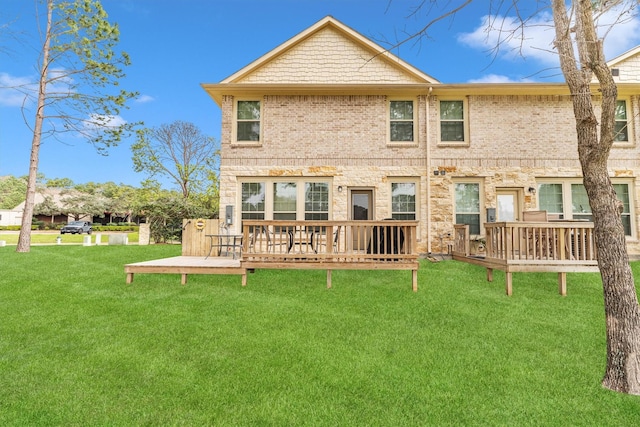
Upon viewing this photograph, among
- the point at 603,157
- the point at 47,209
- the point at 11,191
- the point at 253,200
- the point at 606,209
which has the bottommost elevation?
the point at 606,209

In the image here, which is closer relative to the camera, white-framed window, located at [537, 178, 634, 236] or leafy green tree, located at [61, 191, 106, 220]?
white-framed window, located at [537, 178, 634, 236]

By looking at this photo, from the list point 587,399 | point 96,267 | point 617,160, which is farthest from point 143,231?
point 617,160

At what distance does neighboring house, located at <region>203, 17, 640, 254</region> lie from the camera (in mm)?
10352

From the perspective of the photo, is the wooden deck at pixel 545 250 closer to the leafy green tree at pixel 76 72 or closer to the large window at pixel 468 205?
the large window at pixel 468 205

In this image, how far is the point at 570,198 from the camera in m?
10.4

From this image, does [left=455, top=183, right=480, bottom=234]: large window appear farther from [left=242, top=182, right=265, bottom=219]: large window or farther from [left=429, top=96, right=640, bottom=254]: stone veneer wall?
[left=242, top=182, right=265, bottom=219]: large window

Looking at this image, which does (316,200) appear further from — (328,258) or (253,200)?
(328,258)

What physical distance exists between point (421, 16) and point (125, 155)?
27100 mm

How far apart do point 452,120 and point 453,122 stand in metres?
0.07

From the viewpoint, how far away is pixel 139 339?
3975 mm

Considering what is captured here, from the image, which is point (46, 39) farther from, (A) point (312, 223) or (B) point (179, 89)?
(B) point (179, 89)

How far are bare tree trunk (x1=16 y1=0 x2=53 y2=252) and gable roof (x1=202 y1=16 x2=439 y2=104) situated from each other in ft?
26.3

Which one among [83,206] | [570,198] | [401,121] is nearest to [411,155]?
[401,121]

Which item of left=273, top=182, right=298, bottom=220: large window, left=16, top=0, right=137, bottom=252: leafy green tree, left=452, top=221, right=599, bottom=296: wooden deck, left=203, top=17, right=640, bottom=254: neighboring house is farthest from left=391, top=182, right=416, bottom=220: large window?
left=16, top=0, right=137, bottom=252: leafy green tree
